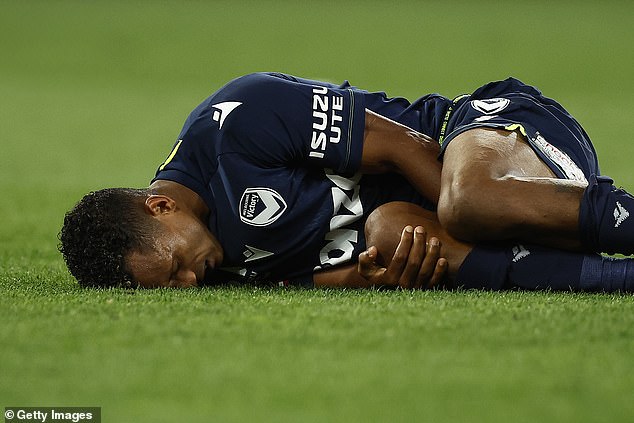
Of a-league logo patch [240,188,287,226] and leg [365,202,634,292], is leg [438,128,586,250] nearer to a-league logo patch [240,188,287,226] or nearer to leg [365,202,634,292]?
leg [365,202,634,292]

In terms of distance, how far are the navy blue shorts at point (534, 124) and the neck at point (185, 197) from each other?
632 mm

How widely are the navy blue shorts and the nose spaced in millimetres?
709

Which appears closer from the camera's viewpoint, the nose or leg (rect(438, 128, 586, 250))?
leg (rect(438, 128, 586, 250))

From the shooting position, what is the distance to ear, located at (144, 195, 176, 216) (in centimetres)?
277

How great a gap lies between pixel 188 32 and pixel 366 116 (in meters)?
10.7

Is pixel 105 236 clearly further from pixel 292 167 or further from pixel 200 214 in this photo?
pixel 292 167

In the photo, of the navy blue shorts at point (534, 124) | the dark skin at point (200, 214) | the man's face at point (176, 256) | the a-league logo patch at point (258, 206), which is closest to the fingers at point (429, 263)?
the dark skin at point (200, 214)

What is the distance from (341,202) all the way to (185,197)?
40cm

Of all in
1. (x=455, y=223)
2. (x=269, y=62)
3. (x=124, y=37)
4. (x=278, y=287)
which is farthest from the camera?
(x=124, y=37)

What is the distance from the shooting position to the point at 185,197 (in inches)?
111

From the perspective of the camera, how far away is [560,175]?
275cm

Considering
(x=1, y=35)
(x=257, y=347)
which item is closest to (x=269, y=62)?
(x=1, y=35)

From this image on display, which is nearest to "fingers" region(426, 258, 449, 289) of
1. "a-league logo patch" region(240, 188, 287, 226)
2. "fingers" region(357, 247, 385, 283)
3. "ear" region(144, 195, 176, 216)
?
"fingers" region(357, 247, 385, 283)

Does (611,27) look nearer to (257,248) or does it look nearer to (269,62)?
(269,62)
